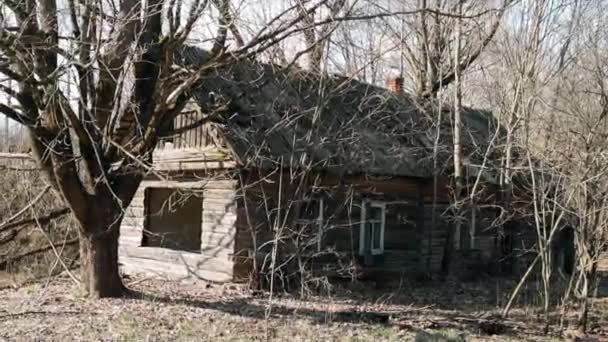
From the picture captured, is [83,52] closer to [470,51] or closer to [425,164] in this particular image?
[425,164]

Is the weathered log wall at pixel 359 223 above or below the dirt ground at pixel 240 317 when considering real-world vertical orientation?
above

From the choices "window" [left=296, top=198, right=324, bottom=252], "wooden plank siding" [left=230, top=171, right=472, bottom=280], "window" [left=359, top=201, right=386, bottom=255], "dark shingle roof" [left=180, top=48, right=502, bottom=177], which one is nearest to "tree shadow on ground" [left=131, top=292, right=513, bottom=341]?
"wooden plank siding" [left=230, top=171, right=472, bottom=280]

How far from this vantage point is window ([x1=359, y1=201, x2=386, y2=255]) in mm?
15664

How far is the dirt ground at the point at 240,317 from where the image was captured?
29.2 feet

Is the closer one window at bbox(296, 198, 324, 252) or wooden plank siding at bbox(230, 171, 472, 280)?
wooden plank siding at bbox(230, 171, 472, 280)

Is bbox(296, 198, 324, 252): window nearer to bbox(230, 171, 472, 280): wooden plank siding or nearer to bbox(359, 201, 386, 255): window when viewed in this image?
bbox(230, 171, 472, 280): wooden plank siding

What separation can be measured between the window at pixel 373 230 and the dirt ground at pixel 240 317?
182 centimetres

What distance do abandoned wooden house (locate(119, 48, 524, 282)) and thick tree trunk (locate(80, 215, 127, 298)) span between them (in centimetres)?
96

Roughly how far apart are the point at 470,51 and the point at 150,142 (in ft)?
36.1

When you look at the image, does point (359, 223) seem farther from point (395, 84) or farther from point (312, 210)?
point (395, 84)

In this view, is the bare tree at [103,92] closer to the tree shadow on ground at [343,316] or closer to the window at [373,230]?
the tree shadow on ground at [343,316]

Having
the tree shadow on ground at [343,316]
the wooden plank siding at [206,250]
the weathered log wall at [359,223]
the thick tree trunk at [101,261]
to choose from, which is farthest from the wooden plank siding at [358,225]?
the thick tree trunk at [101,261]

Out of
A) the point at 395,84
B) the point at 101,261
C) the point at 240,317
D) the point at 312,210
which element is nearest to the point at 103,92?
the point at 101,261

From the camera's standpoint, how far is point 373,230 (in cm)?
1605
